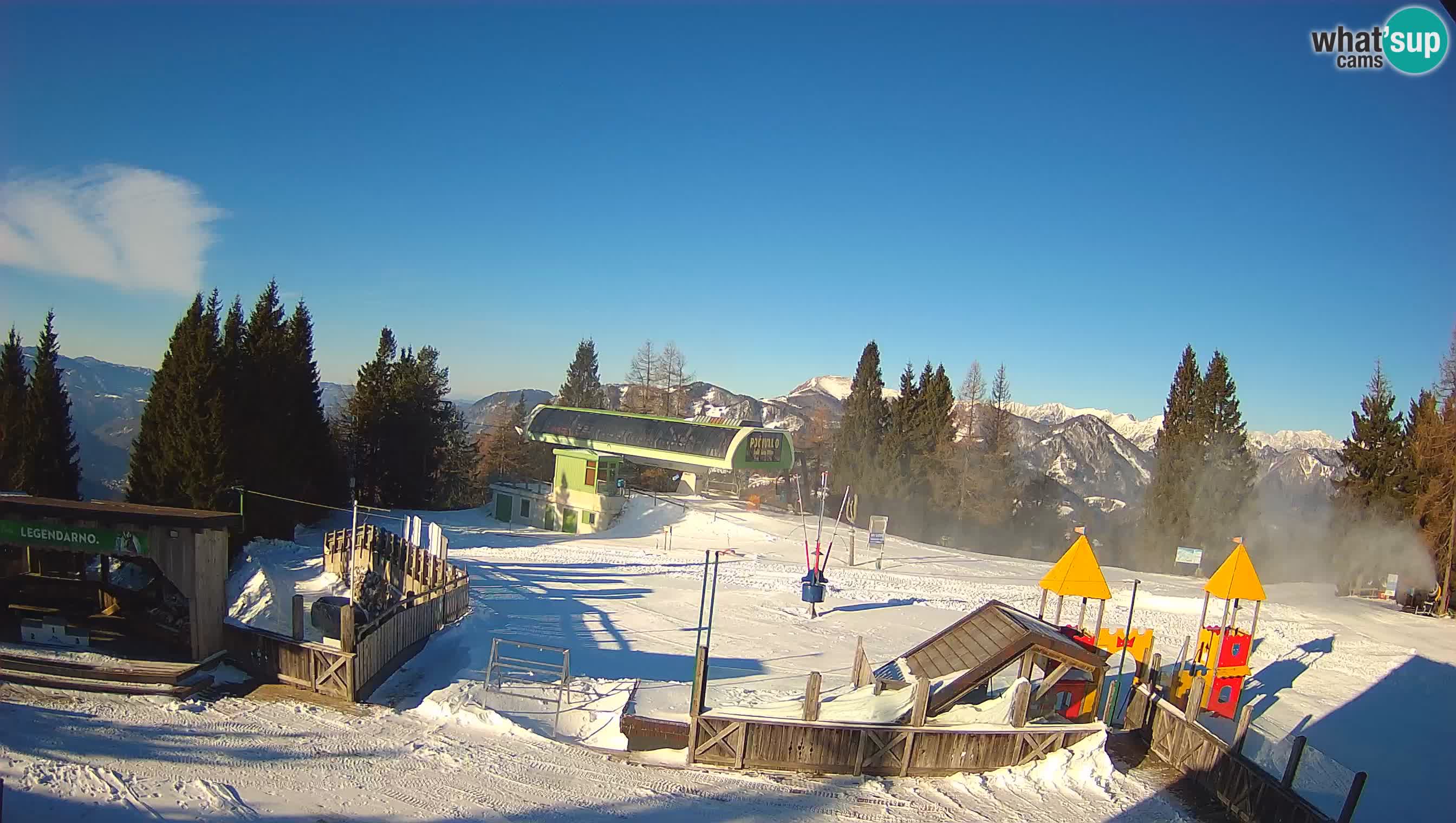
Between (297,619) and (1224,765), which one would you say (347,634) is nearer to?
(297,619)

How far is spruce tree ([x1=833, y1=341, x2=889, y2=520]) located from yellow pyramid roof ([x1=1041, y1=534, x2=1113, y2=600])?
122ft

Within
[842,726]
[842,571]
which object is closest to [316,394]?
[842,571]

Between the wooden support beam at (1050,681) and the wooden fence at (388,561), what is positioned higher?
the wooden support beam at (1050,681)

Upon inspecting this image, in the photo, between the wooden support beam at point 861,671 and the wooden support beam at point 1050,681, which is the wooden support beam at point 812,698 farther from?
the wooden support beam at point 1050,681

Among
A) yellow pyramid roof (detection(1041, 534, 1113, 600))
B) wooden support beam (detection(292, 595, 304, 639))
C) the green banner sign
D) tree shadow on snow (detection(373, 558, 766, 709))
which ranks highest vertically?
yellow pyramid roof (detection(1041, 534, 1113, 600))

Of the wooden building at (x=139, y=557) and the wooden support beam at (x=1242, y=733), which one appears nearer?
the wooden support beam at (x=1242, y=733)

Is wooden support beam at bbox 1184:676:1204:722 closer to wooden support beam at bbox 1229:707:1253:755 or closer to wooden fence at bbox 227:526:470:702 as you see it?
wooden support beam at bbox 1229:707:1253:755

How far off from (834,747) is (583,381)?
64.7 metres

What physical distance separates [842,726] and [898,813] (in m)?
1.37

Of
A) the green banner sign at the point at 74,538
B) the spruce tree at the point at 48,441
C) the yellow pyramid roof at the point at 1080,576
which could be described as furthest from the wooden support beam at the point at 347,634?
the spruce tree at the point at 48,441

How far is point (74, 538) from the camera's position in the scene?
13352 millimetres

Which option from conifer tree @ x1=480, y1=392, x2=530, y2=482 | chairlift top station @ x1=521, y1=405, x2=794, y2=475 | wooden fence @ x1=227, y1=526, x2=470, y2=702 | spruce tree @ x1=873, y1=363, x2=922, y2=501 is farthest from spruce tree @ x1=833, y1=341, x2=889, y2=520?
wooden fence @ x1=227, y1=526, x2=470, y2=702

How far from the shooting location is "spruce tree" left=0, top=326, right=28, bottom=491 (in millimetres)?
32250

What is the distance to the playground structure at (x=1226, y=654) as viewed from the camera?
14.7 m
